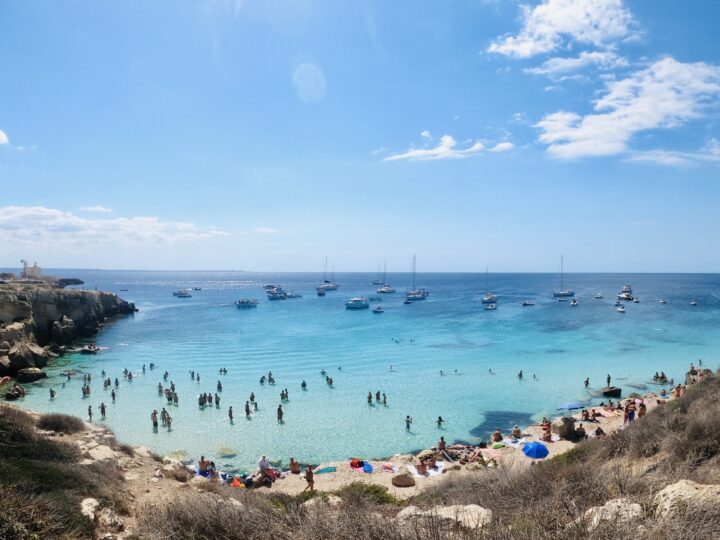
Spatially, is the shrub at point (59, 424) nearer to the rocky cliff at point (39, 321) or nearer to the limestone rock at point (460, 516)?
the limestone rock at point (460, 516)

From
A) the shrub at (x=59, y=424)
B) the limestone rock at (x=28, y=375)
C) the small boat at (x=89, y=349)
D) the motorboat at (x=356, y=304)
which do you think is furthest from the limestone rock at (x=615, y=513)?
the motorboat at (x=356, y=304)

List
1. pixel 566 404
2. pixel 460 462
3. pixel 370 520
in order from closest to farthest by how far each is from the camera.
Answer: pixel 370 520 → pixel 460 462 → pixel 566 404

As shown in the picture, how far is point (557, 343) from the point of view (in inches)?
1816

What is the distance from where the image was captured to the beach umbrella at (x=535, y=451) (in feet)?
58.6

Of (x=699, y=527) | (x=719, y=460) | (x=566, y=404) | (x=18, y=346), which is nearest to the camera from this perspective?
(x=699, y=527)

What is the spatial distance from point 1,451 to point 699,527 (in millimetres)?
14442

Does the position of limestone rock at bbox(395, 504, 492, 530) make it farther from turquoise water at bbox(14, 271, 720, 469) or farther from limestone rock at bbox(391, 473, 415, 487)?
turquoise water at bbox(14, 271, 720, 469)

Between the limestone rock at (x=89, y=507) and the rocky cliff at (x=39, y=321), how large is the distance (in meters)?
32.6

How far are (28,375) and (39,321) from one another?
15.4m

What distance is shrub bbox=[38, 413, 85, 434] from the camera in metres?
16.3

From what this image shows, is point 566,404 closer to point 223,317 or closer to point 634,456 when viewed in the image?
point 634,456

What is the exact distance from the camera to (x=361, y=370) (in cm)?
3628

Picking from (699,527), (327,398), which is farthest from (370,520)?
(327,398)

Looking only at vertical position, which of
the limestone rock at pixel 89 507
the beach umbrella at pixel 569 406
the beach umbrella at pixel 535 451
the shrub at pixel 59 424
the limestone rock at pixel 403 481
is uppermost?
the limestone rock at pixel 89 507
